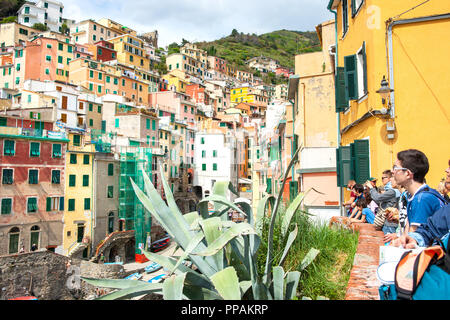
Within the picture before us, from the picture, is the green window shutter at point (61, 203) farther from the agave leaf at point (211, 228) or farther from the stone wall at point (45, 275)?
the agave leaf at point (211, 228)

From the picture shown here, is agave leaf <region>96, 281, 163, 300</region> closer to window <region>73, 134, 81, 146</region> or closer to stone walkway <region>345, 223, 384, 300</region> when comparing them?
stone walkway <region>345, 223, 384, 300</region>

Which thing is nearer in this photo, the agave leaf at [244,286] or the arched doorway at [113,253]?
the agave leaf at [244,286]

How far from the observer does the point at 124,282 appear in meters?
3.78

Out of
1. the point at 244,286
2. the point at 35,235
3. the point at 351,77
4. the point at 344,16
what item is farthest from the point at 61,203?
the point at 244,286

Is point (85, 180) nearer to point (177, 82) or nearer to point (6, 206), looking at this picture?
point (6, 206)

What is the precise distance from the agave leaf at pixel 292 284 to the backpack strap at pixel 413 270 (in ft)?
5.42

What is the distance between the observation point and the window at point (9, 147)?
1105 inches

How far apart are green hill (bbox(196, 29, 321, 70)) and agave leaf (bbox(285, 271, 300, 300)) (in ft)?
432

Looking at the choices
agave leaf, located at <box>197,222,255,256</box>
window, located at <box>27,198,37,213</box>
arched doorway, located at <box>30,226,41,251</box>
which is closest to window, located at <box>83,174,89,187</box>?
window, located at <box>27,198,37,213</box>

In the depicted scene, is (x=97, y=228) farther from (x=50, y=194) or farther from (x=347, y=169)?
(x=347, y=169)

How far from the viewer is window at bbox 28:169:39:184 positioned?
29531 mm

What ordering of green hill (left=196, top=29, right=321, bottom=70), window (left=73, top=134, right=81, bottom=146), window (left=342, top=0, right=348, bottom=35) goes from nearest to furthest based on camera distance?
window (left=342, top=0, right=348, bottom=35) → window (left=73, top=134, right=81, bottom=146) → green hill (left=196, top=29, right=321, bottom=70)

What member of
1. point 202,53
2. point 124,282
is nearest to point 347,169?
point 124,282

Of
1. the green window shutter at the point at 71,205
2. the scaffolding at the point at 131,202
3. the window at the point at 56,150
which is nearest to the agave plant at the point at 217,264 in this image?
the window at the point at 56,150
